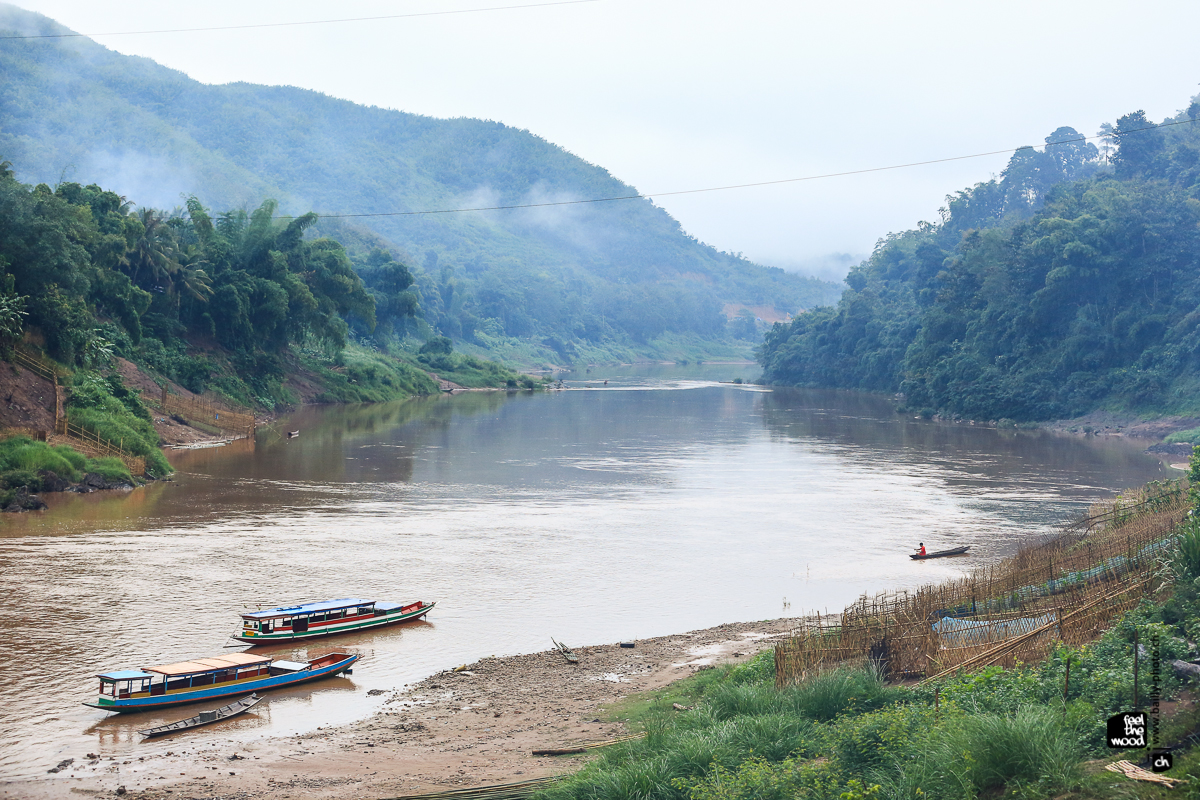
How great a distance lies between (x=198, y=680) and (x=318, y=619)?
151 inches

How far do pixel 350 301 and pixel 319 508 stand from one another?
46.5 metres

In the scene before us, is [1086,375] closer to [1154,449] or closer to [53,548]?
[1154,449]

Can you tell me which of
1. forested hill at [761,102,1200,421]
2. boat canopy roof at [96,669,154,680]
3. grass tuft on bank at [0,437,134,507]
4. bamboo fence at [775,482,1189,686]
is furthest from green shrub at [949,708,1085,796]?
forested hill at [761,102,1200,421]

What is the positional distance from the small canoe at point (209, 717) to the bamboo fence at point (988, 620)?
27.8 ft

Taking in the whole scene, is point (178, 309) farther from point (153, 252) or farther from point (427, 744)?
point (427, 744)

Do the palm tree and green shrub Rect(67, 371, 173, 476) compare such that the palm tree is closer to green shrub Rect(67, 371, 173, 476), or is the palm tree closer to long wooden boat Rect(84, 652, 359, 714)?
green shrub Rect(67, 371, 173, 476)

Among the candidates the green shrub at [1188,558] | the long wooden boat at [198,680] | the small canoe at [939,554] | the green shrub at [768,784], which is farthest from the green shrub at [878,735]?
the small canoe at [939,554]

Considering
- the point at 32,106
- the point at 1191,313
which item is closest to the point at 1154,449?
the point at 1191,313

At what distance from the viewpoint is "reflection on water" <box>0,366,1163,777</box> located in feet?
59.8

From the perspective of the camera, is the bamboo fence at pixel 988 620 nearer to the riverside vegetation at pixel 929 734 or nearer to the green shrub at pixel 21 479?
the riverside vegetation at pixel 929 734

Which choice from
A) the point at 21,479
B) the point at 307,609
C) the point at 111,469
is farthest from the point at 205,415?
the point at 307,609

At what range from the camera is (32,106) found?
18350 cm

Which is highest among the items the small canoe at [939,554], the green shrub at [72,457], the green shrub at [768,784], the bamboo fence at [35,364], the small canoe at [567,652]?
the bamboo fence at [35,364]

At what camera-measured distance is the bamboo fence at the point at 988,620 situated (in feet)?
43.9
